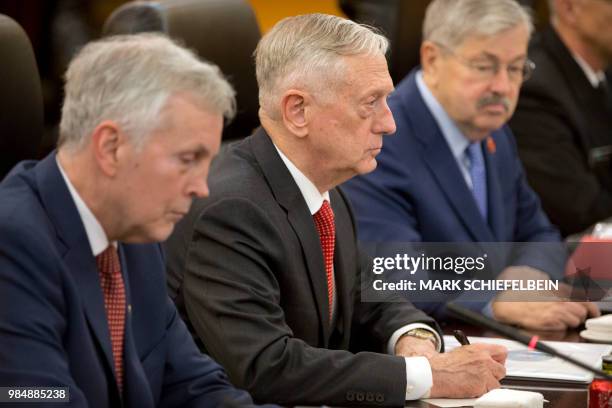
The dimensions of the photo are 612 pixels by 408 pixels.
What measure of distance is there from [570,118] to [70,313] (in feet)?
10.3

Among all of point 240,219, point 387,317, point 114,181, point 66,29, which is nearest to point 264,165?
point 240,219

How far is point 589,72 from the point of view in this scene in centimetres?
489

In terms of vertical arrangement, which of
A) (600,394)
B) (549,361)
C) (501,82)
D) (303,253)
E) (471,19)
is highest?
(471,19)

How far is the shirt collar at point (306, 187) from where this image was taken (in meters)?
2.61

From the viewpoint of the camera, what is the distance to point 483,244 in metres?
3.52

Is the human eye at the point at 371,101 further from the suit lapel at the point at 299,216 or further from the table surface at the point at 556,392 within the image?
the table surface at the point at 556,392

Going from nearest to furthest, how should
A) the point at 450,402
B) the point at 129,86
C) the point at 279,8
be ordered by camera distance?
the point at 129,86 → the point at 450,402 → the point at 279,8

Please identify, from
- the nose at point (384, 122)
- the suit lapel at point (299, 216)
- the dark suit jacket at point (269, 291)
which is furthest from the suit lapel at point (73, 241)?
the nose at point (384, 122)

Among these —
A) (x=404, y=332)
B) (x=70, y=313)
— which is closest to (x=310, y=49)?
(x=404, y=332)

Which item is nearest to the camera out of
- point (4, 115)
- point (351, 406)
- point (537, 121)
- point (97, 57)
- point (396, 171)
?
point (97, 57)

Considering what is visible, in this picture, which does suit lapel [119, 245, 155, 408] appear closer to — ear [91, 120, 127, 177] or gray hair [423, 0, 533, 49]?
ear [91, 120, 127, 177]

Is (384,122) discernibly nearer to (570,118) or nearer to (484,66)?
(484,66)

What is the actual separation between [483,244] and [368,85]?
1.07 m

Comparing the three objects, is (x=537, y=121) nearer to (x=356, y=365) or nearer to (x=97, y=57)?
(x=356, y=365)
